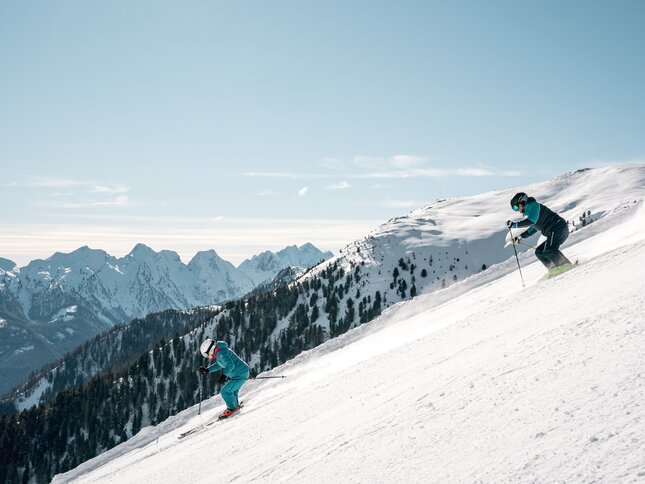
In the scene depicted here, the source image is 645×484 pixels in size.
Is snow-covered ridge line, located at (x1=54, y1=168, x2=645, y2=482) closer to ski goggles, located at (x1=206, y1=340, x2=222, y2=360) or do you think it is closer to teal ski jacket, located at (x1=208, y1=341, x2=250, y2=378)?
teal ski jacket, located at (x1=208, y1=341, x2=250, y2=378)

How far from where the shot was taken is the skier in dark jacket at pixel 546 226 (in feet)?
50.2

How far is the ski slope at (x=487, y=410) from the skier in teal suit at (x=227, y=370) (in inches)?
112

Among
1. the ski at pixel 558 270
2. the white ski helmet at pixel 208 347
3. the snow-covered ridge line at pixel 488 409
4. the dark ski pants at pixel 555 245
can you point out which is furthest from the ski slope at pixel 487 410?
the white ski helmet at pixel 208 347

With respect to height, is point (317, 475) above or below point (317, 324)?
above

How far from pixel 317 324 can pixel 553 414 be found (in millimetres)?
161709

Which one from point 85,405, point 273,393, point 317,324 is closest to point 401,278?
point 317,324

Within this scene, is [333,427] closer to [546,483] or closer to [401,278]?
[546,483]

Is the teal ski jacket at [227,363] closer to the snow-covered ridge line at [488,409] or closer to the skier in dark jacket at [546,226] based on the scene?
the snow-covered ridge line at [488,409]

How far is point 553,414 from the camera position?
4.58 metres

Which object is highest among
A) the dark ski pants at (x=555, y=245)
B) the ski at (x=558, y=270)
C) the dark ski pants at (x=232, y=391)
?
the dark ski pants at (x=555, y=245)

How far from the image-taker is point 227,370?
14938 mm

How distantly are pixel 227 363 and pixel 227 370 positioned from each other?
220mm

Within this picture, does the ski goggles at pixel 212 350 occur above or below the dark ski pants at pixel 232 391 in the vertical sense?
above

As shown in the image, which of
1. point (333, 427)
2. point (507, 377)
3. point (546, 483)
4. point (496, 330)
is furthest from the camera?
point (496, 330)
